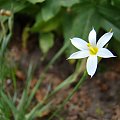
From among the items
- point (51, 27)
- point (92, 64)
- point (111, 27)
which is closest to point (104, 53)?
point (92, 64)

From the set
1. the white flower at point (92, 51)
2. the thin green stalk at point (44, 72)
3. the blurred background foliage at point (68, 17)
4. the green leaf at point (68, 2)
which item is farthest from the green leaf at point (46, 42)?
the white flower at point (92, 51)

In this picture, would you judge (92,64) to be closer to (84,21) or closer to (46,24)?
(84,21)

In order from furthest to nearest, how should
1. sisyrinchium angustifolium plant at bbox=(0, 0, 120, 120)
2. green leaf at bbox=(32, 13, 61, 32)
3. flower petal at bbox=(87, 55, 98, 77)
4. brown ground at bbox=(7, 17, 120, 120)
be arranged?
green leaf at bbox=(32, 13, 61, 32) → brown ground at bbox=(7, 17, 120, 120) → sisyrinchium angustifolium plant at bbox=(0, 0, 120, 120) → flower petal at bbox=(87, 55, 98, 77)

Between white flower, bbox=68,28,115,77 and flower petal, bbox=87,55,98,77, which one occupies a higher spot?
white flower, bbox=68,28,115,77

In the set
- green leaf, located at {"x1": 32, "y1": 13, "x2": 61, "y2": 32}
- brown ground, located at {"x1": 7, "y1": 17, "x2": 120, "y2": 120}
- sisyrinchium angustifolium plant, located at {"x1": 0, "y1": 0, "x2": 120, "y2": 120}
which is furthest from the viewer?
green leaf, located at {"x1": 32, "y1": 13, "x2": 61, "y2": 32}

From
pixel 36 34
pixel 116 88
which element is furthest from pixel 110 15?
pixel 36 34

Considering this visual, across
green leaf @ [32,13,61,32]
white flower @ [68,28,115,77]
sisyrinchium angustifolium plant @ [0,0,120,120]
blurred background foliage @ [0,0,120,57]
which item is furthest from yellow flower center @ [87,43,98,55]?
green leaf @ [32,13,61,32]

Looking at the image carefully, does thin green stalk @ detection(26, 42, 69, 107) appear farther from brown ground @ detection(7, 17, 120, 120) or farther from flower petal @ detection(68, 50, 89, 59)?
flower petal @ detection(68, 50, 89, 59)

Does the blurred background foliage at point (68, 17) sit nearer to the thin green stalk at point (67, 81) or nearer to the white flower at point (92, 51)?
the thin green stalk at point (67, 81)
